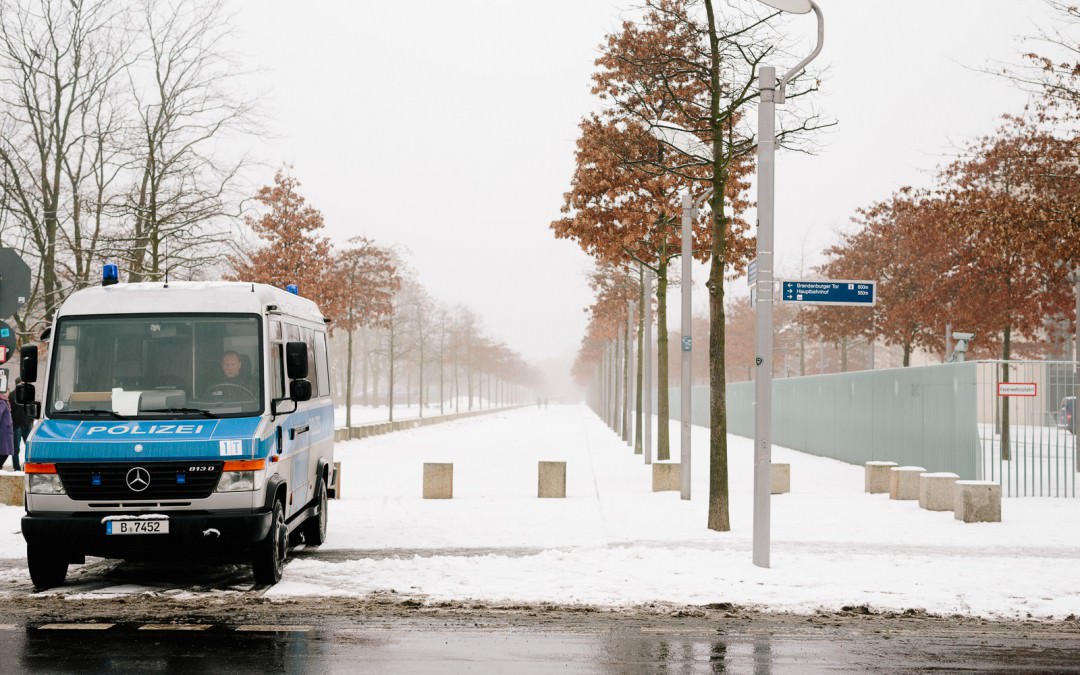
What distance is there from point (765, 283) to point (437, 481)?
8.20 m

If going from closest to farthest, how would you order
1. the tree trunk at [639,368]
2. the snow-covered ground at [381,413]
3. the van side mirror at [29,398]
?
the van side mirror at [29,398]
the tree trunk at [639,368]
the snow-covered ground at [381,413]

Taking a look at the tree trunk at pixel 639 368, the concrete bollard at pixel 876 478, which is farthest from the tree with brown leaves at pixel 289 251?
the concrete bollard at pixel 876 478

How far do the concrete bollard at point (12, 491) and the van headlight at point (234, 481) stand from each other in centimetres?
869

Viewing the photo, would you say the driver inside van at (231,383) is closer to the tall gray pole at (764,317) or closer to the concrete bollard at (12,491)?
the tall gray pole at (764,317)

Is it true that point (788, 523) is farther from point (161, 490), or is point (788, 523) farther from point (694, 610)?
point (161, 490)

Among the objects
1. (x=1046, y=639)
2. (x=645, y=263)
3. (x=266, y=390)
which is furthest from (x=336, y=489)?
(x=645, y=263)

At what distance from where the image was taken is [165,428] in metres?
9.37

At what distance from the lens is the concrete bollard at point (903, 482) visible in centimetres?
1778

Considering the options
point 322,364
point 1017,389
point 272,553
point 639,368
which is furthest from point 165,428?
point 639,368

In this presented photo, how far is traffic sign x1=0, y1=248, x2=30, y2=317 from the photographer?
52.2ft

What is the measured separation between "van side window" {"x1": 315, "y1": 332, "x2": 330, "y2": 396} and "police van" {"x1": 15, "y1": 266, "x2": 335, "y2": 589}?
1.83 metres

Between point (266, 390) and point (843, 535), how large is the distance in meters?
7.29

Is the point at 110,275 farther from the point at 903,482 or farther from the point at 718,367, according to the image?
the point at 903,482

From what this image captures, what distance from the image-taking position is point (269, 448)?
956 centimetres
